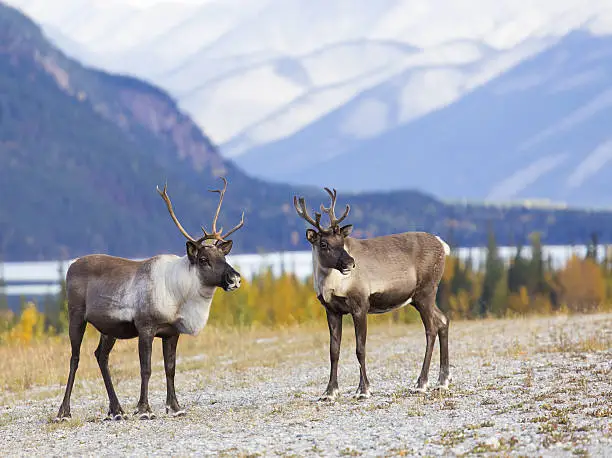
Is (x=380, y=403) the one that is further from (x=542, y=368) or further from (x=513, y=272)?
(x=513, y=272)

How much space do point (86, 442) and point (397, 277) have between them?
4710 mm

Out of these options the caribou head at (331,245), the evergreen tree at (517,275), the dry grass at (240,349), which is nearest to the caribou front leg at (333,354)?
the caribou head at (331,245)

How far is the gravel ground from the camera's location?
1177cm

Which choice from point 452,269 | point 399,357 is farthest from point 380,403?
point 452,269

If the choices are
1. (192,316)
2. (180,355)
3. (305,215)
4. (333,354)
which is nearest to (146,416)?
(192,316)

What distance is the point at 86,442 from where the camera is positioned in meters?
13.4

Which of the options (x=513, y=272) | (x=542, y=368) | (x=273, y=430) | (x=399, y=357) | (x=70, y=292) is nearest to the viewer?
(x=273, y=430)

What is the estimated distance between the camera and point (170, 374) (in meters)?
15.0

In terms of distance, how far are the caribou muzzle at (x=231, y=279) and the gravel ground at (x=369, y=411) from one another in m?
1.62

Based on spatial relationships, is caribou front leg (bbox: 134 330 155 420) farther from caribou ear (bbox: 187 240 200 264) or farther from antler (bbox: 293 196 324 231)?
antler (bbox: 293 196 324 231)

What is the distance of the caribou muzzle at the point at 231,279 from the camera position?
1429 centimetres

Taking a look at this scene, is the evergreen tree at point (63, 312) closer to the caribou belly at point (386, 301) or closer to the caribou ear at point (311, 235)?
the caribou belly at point (386, 301)

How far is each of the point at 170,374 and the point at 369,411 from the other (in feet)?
8.95

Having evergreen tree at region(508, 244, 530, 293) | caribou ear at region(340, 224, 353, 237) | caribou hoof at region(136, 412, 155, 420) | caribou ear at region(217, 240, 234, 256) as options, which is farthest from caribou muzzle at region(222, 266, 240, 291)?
evergreen tree at region(508, 244, 530, 293)
